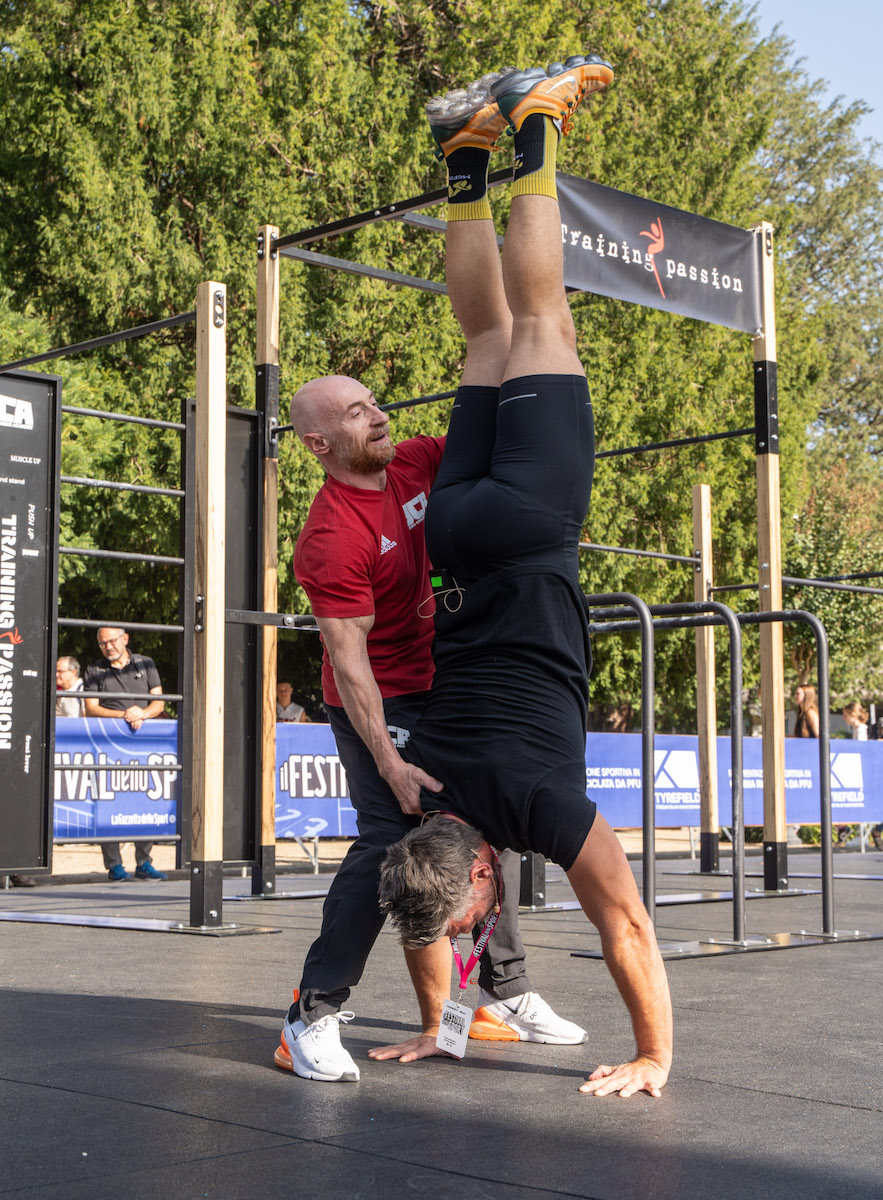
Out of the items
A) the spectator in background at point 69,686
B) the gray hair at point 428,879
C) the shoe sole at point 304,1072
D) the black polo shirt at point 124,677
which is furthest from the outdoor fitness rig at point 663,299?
the gray hair at point 428,879

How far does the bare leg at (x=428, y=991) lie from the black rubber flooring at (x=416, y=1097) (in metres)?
0.08

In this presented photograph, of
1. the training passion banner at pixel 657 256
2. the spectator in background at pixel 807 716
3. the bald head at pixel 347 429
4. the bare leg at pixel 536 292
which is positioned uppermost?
the training passion banner at pixel 657 256

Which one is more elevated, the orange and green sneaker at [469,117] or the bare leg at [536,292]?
the orange and green sneaker at [469,117]

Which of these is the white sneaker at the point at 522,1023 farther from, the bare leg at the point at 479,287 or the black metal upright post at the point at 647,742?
the bare leg at the point at 479,287

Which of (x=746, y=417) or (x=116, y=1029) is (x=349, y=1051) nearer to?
(x=116, y=1029)

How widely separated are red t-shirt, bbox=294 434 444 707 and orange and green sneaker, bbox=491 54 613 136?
78 cm

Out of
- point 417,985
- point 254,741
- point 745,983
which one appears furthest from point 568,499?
point 254,741

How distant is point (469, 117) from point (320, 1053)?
6.71 ft

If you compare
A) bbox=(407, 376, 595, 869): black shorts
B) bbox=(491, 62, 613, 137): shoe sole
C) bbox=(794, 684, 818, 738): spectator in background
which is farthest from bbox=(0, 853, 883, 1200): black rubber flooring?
bbox=(794, 684, 818, 738): spectator in background

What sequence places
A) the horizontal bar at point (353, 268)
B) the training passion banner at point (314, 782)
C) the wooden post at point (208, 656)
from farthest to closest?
the training passion banner at point (314, 782), the horizontal bar at point (353, 268), the wooden post at point (208, 656)

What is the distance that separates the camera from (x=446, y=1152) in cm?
228

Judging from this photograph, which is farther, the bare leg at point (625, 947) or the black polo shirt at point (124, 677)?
the black polo shirt at point (124, 677)

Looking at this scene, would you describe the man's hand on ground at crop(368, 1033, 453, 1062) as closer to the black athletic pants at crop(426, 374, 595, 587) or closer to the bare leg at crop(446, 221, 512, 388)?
the black athletic pants at crop(426, 374, 595, 587)

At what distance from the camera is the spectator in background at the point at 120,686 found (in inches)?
332
